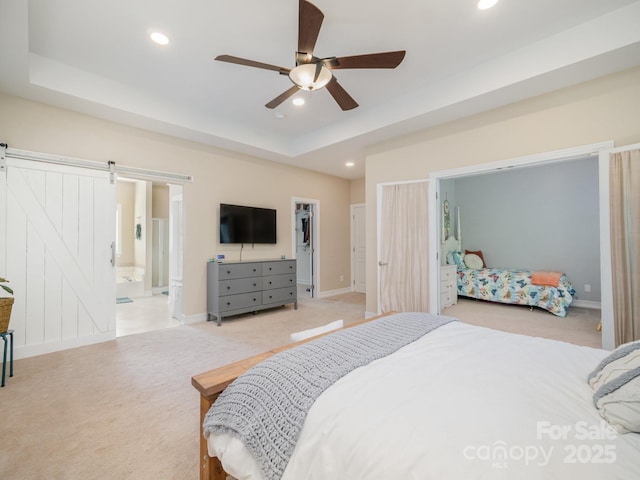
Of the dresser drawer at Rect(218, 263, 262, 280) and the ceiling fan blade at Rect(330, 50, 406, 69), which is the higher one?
the ceiling fan blade at Rect(330, 50, 406, 69)

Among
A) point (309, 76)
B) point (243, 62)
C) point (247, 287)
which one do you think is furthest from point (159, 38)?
point (247, 287)

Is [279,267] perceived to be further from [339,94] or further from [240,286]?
[339,94]

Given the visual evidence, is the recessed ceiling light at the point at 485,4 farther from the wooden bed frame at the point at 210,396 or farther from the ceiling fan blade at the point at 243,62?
the wooden bed frame at the point at 210,396

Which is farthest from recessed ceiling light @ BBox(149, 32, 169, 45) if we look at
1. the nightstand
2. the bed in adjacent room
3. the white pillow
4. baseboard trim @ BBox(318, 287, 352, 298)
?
the white pillow

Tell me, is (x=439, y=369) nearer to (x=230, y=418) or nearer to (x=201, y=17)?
(x=230, y=418)

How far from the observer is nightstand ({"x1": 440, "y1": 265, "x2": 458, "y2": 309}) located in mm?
4910

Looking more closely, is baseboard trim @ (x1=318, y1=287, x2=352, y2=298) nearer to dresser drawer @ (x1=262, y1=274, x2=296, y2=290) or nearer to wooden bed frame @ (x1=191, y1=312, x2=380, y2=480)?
dresser drawer @ (x1=262, y1=274, x2=296, y2=290)

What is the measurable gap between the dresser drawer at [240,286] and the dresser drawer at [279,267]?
0.20 meters

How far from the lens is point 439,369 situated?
4.09ft

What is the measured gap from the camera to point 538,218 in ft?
18.3

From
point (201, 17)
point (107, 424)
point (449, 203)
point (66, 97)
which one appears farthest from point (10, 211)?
point (449, 203)

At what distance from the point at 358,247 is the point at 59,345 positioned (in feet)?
17.7

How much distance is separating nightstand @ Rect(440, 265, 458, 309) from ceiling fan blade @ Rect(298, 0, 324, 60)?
158 inches

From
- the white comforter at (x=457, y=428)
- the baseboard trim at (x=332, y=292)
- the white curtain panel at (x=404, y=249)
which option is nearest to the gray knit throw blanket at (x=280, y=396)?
the white comforter at (x=457, y=428)
